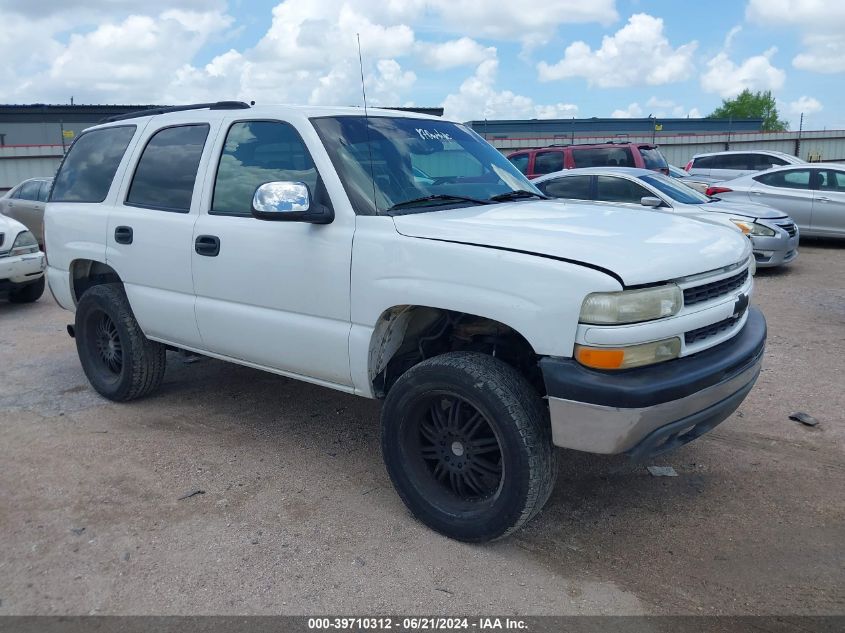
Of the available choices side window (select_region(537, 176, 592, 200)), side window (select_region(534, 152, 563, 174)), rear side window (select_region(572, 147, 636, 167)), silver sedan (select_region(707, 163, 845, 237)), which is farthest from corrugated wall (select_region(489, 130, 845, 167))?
side window (select_region(537, 176, 592, 200))

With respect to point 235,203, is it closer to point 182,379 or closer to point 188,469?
point 188,469

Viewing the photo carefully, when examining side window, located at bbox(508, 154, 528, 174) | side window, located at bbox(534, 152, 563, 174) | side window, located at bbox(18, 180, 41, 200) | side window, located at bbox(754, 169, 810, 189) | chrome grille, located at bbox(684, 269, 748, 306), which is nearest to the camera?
chrome grille, located at bbox(684, 269, 748, 306)

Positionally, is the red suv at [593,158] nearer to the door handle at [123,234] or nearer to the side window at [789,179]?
the side window at [789,179]

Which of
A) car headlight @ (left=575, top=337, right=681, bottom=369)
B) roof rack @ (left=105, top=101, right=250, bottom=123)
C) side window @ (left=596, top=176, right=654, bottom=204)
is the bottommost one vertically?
car headlight @ (left=575, top=337, right=681, bottom=369)

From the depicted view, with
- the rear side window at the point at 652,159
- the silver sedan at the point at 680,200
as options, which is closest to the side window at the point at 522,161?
the rear side window at the point at 652,159

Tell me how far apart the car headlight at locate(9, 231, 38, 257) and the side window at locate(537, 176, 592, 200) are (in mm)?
6843

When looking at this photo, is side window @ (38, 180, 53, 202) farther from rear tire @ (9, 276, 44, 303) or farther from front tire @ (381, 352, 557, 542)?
front tire @ (381, 352, 557, 542)

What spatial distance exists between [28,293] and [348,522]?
7.73 meters

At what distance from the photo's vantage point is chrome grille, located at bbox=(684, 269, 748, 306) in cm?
323

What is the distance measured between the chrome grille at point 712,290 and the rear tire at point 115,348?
12.2 ft

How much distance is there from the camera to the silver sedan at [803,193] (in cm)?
1263

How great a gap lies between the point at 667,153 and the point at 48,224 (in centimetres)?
2962

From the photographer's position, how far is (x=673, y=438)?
10.8 ft

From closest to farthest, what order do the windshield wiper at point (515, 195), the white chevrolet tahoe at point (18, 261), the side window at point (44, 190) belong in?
1. the windshield wiper at point (515, 195)
2. the white chevrolet tahoe at point (18, 261)
3. the side window at point (44, 190)
